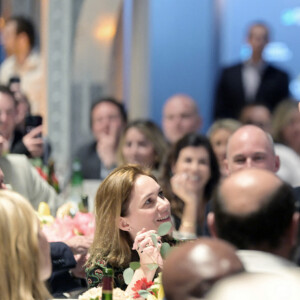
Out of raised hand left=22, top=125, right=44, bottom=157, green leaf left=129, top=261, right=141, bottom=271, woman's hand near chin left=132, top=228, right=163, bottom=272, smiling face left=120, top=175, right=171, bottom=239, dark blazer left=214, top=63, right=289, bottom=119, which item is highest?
dark blazer left=214, top=63, right=289, bottom=119

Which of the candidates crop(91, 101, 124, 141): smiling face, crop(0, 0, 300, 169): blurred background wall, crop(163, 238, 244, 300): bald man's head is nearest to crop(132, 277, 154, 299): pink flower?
crop(163, 238, 244, 300): bald man's head

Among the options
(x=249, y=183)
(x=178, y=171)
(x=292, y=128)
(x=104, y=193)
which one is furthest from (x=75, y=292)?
(x=292, y=128)

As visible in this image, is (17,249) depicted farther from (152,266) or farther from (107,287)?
(152,266)

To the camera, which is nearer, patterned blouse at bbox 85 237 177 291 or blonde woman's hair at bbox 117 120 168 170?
patterned blouse at bbox 85 237 177 291

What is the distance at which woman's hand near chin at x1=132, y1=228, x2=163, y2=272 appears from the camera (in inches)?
127

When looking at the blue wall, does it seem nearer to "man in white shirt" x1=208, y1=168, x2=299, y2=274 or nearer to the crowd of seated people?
the crowd of seated people

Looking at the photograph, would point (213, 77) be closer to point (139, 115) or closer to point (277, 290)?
point (139, 115)

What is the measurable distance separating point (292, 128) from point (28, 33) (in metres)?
3.03

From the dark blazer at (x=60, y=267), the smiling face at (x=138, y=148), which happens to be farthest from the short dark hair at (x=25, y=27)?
the dark blazer at (x=60, y=267)

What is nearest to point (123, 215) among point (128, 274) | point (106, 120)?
point (128, 274)

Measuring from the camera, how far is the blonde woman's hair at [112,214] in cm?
354

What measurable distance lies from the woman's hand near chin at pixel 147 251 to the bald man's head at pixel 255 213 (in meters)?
0.87

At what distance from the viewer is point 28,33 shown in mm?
8242

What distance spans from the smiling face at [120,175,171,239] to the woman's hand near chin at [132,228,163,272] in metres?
0.27
